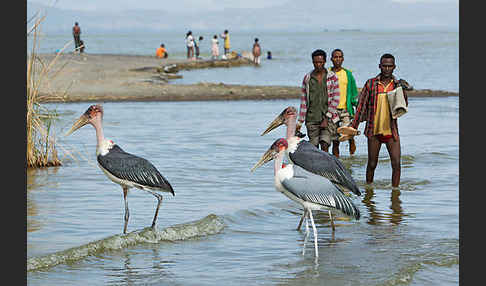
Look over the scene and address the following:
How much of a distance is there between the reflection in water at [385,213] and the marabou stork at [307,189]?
1648 millimetres

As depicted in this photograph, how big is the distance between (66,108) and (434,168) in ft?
40.0

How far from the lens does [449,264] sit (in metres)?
7.35

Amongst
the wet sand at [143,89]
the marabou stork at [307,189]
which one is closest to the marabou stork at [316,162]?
→ the marabou stork at [307,189]

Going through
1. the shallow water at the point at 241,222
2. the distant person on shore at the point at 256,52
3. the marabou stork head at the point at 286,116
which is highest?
the distant person on shore at the point at 256,52

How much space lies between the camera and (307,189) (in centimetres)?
730

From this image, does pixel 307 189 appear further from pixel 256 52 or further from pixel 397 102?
pixel 256 52

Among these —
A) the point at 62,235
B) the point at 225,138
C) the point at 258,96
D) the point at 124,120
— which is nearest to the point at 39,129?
the point at 62,235

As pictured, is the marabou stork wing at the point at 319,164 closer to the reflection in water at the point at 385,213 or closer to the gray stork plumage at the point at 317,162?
the gray stork plumage at the point at 317,162

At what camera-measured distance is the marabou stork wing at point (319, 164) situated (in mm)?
8688

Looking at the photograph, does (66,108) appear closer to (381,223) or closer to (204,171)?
(204,171)

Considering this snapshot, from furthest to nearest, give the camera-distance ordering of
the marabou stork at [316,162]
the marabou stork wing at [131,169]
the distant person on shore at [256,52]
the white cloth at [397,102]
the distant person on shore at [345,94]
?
1. the distant person on shore at [256,52]
2. the distant person on shore at [345,94]
3. the white cloth at [397,102]
4. the marabou stork at [316,162]
5. the marabou stork wing at [131,169]

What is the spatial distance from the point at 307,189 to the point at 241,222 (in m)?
1.97

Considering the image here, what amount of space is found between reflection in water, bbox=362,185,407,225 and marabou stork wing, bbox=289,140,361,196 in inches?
25.0

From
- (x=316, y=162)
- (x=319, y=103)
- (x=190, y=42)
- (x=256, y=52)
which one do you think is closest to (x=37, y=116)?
(x=319, y=103)
